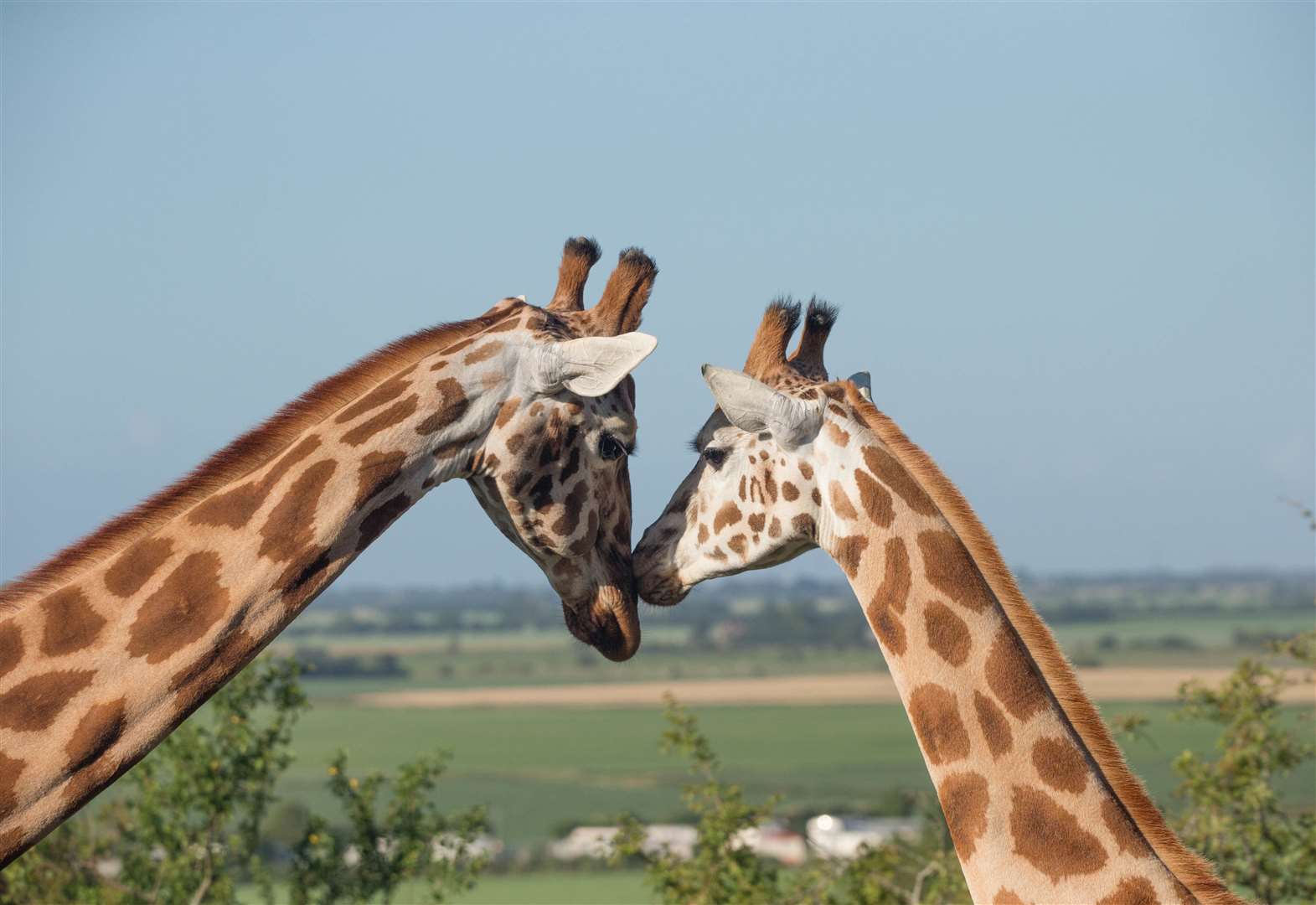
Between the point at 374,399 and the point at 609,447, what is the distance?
947mm

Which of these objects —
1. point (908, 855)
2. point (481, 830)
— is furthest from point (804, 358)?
point (481, 830)

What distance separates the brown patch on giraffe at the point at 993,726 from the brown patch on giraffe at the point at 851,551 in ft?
2.13

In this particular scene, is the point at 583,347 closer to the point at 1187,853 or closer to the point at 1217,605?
the point at 1187,853

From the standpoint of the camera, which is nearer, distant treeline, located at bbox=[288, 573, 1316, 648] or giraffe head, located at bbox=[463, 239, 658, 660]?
giraffe head, located at bbox=[463, 239, 658, 660]

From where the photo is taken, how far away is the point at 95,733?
530 cm

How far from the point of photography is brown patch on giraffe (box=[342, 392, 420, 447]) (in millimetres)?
5875

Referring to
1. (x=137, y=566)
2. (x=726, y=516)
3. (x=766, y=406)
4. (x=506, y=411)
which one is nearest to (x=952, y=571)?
(x=766, y=406)

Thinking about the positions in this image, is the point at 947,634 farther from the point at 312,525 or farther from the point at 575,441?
the point at 312,525

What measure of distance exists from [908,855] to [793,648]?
12550cm

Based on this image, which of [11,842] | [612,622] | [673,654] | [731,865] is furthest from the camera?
[673,654]

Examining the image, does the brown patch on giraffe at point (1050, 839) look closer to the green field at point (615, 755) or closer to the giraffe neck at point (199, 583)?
the giraffe neck at point (199, 583)

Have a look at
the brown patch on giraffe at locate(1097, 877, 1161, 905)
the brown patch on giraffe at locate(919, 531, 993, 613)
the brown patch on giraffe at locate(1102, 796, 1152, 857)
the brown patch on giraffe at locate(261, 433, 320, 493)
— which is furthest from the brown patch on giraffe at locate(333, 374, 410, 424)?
the brown patch on giraffe at locate(1097, 877, 1161, 905)

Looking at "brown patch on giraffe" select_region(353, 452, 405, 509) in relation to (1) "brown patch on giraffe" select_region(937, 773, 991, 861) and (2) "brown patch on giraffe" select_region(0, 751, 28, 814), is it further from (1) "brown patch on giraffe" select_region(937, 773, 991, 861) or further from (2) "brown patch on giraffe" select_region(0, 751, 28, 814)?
(1) "brown patch on giraffe" select_region(937, 773, 991, 861)

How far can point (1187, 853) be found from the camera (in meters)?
5.36
